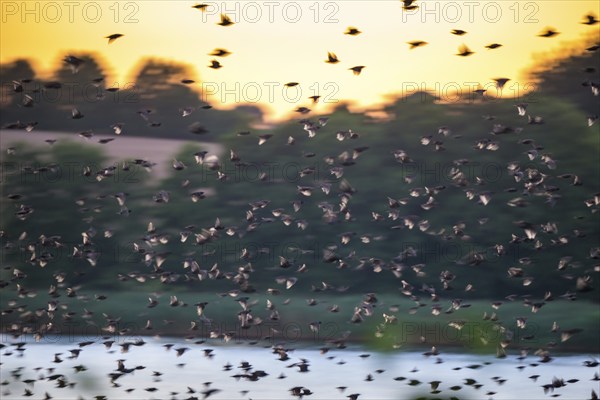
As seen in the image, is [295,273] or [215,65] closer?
[215,65]

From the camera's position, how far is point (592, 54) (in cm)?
2541

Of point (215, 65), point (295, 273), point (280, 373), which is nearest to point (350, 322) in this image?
point (295, 273)

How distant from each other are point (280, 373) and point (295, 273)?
21.6ft

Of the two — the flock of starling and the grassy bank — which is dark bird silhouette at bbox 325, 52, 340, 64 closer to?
the flock of starling

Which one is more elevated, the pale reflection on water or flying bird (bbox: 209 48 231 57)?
flying bird (bbox: 209 48 231 57)

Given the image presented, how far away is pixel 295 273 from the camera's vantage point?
931 inches

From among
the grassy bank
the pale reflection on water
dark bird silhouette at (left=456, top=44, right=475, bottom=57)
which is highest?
dark bird silhouette at (left=456, top=44, right=475, bottom=57)

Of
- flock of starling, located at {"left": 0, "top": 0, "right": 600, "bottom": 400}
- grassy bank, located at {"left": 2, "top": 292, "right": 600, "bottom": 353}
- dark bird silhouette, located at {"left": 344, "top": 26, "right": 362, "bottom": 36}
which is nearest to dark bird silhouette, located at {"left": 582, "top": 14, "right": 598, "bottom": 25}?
flock of starling, located at {"left": 0, "top": 0, "right": 600, "bottom": 400}

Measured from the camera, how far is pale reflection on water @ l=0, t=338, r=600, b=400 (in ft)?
47.2

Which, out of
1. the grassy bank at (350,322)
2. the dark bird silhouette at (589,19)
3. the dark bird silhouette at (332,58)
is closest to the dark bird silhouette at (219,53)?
the dark bird silhouette at (332,58)

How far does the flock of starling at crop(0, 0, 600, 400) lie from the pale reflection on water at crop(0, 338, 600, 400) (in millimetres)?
101

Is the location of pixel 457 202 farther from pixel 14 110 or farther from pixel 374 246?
pixel 14 110

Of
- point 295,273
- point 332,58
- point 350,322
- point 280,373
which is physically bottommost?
point 280,373

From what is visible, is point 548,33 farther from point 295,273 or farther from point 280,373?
point 295,273
